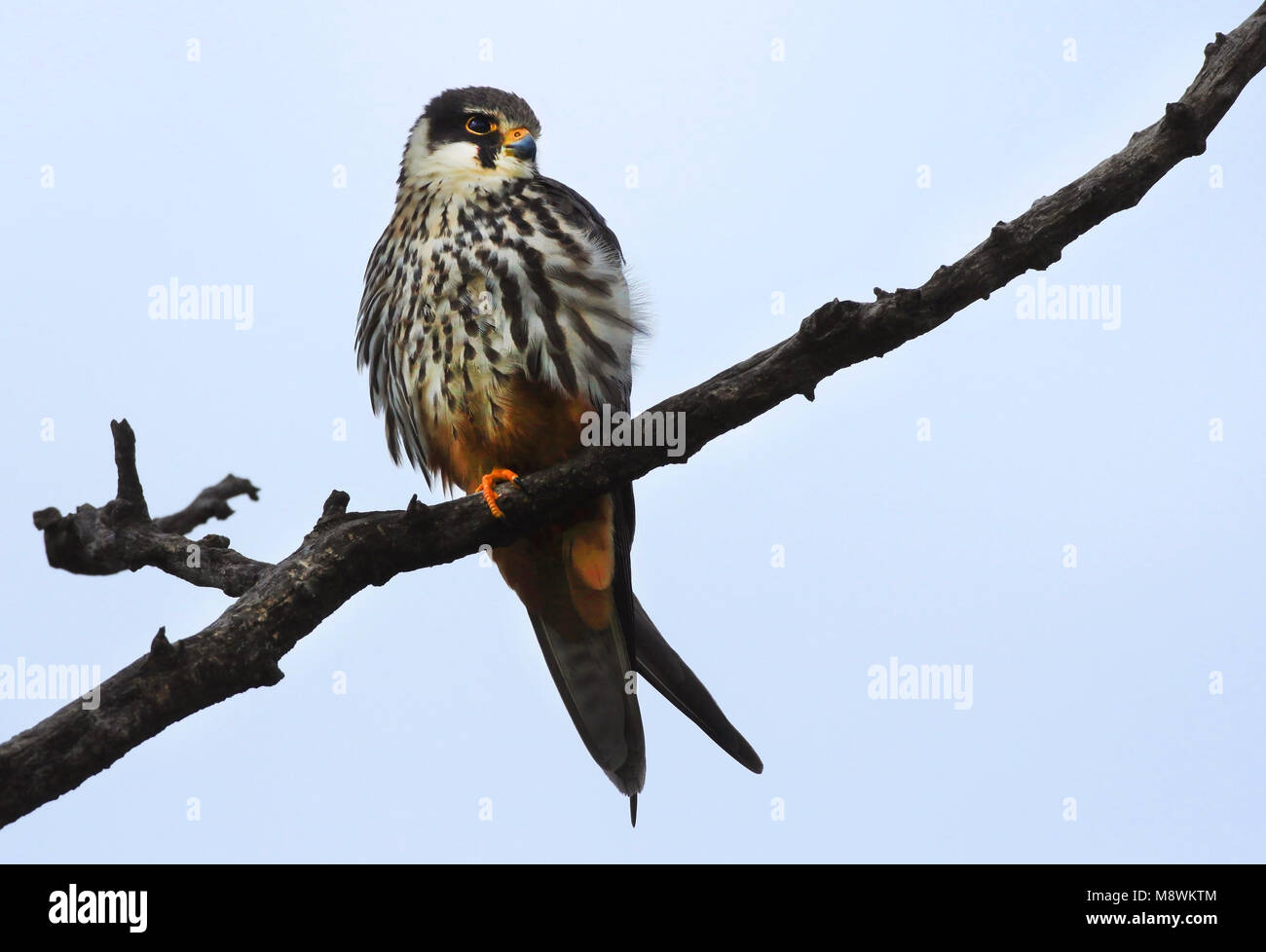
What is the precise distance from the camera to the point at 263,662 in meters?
3.97

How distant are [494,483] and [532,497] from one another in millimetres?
226

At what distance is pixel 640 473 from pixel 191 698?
5.43 feet

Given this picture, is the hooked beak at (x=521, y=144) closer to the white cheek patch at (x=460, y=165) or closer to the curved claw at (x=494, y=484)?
the white cheek patch at (x=460, y=165)

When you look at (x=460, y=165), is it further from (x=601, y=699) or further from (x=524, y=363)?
(x=601, y=699)

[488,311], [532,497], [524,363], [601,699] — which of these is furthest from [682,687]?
[488,311]

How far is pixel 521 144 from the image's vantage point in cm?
535

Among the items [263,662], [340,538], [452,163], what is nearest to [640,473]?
[340,538]

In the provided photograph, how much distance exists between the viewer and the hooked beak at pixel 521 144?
5.33 meters

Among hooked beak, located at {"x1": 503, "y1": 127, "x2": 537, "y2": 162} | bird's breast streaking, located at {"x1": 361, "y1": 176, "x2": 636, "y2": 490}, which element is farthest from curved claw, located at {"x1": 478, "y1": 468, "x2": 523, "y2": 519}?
hooked beak, located at {"x1": 503, "y1": 127, "x2": 537, "y2": 162}

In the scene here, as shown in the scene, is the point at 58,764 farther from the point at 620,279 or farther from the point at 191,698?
the point at 620,279

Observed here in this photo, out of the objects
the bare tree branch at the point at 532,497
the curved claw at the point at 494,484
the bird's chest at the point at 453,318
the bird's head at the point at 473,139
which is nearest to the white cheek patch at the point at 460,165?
the bird's head at the point at 473,139

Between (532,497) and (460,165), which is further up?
(460,165)

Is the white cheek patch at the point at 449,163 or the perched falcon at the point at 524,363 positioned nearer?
the perched falcon at the point at 524,363

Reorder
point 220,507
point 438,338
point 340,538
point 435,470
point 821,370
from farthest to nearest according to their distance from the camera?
point 220,507 < point 435,470 < point 438,338 < point 340,538 < point 821,370
